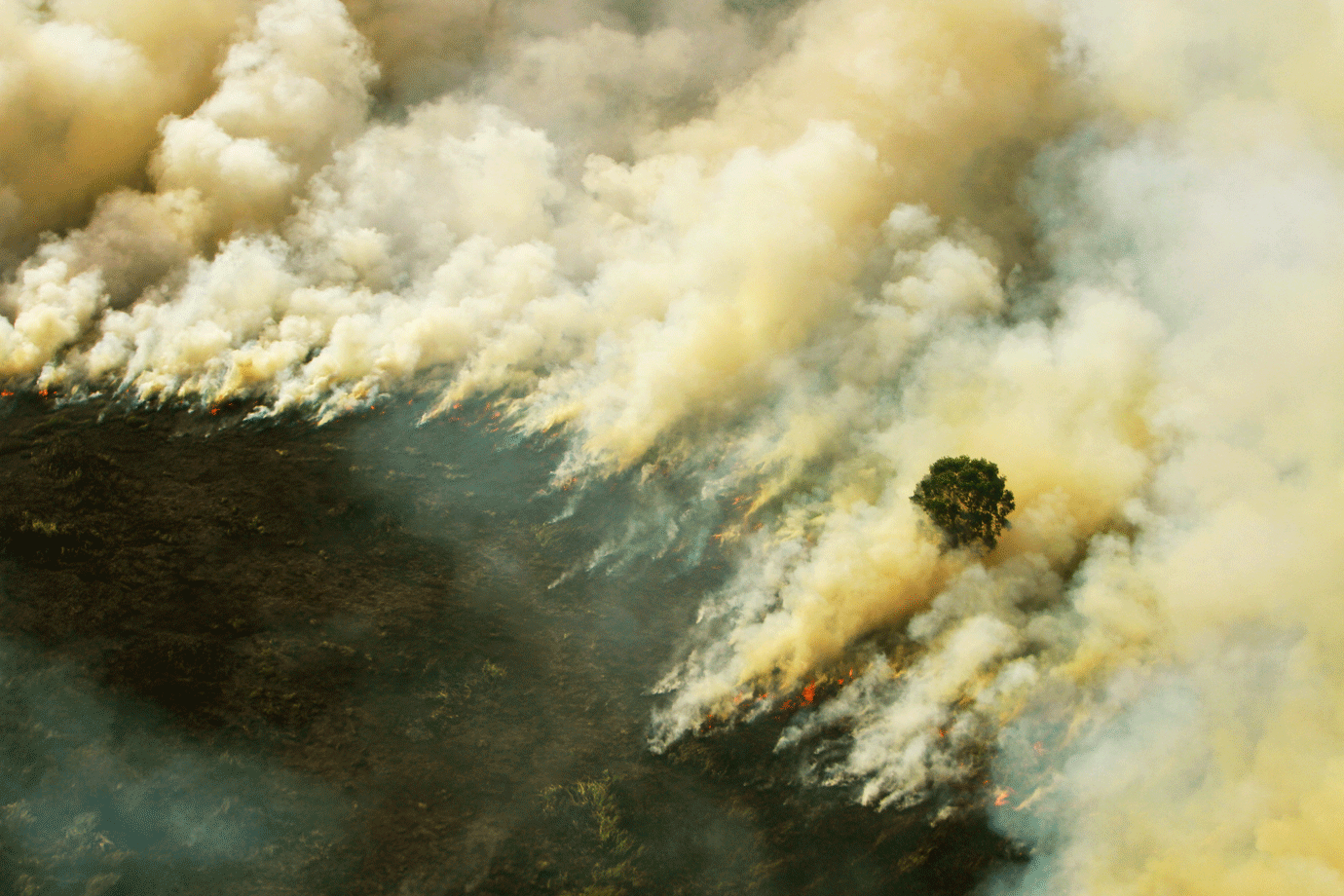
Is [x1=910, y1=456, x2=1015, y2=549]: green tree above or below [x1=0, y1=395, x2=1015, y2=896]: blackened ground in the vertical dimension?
above

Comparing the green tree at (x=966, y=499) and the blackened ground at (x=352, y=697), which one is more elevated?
the green tree at (x=966, y=499)

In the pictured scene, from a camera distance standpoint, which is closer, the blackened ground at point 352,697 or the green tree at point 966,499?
the blackened ground at point 352,697

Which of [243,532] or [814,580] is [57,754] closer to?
[243,532]

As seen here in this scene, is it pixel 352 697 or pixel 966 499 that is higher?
pixel 966 499

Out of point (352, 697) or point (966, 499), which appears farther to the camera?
point (966, 499)
